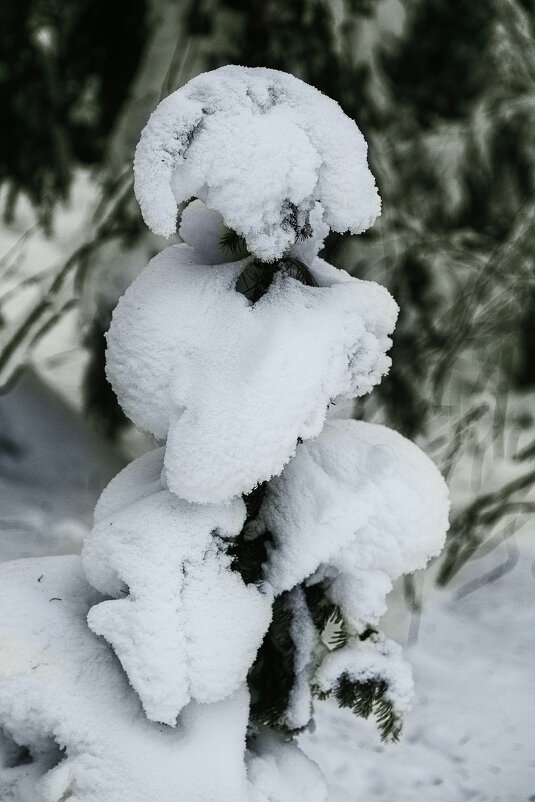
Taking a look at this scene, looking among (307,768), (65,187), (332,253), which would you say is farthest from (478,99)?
(307,768)

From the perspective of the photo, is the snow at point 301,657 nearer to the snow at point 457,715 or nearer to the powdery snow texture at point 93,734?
the powdery snow texture at point 93,734

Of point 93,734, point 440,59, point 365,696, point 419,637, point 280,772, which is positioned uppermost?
point 93,734

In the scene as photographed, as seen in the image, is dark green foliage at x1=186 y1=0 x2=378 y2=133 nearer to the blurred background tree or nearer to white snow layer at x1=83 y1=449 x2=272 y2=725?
the blurred background tree

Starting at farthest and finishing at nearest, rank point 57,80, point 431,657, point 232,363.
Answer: point 431,657 → point 57,80 → point 232,363

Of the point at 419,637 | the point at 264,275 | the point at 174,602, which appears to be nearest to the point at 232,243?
the point at 264,275

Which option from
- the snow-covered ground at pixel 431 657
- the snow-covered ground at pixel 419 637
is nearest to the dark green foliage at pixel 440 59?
the snow-covered ground at pixel 419 637

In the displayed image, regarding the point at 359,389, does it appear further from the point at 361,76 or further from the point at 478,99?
the point at 478,99

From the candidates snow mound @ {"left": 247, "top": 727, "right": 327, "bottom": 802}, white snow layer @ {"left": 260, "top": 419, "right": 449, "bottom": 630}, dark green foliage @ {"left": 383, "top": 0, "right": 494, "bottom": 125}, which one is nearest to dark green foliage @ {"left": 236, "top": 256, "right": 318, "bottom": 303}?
white snow layer @ {"left": 260, "top": 419, "right": 449, "bottom": 630}

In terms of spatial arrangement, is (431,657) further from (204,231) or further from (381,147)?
(204,231)
